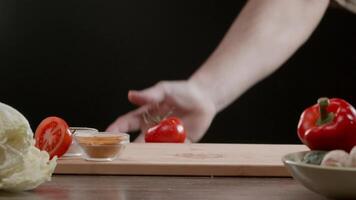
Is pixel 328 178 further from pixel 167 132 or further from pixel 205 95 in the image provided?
pixel 205 95

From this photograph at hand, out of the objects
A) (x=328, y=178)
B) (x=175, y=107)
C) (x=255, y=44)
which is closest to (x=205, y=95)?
(x=175, y=107)

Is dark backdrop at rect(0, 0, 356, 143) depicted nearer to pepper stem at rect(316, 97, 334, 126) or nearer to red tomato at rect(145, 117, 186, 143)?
red tomato at rect(145, 117, 186, 143)

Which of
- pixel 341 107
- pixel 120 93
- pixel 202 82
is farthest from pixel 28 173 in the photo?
pixel 120 93

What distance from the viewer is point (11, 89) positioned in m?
3.44

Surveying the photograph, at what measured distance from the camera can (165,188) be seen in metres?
1.04

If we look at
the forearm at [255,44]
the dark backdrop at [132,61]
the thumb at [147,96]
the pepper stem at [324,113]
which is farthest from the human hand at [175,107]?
the dark backdrop at [132,61]

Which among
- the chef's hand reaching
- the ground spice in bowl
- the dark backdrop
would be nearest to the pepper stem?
the ground spice in bowl

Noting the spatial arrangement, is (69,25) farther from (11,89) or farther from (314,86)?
(314,86)

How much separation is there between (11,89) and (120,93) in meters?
0.51

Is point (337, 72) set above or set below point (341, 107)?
below

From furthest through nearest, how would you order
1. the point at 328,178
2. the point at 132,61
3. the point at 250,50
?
the point at 132,61, the point at 250,50, the point at 328,178

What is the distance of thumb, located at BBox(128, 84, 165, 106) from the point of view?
1.86m

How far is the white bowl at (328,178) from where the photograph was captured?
34.0 inches

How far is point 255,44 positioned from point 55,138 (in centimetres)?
125
